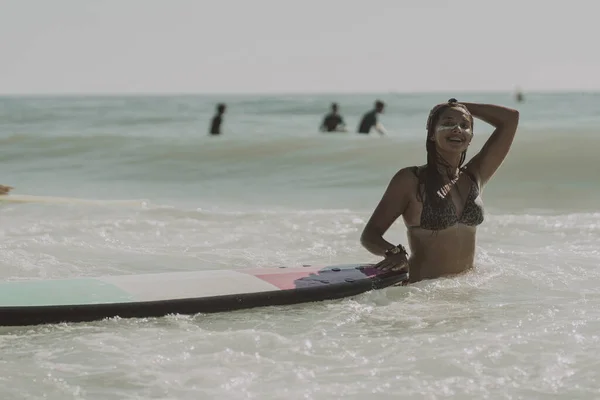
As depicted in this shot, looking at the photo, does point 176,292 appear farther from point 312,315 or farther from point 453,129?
point 453,129

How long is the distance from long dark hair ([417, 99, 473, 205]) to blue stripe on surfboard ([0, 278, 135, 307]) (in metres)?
1.65

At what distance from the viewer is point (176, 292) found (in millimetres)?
4574

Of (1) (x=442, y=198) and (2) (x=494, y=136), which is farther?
(2) (x=494, y=136)

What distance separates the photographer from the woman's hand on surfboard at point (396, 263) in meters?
4.77

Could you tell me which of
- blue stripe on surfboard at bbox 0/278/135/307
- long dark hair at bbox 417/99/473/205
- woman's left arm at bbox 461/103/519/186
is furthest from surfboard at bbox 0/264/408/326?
woman's left arm at bbox 461/103/519/186

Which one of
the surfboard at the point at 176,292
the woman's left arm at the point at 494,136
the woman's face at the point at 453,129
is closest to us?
the surfboard at the point at 176,292

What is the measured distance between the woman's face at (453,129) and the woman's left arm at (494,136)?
0.64ft

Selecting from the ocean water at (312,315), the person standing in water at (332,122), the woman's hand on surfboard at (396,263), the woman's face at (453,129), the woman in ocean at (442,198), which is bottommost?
the ocean water at (312,315)

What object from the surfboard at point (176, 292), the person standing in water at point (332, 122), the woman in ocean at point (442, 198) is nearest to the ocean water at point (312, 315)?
the surfboard at point (176, 292)

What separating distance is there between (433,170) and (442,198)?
0.16m

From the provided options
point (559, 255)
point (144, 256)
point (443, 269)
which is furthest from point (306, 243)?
point (443, 269)

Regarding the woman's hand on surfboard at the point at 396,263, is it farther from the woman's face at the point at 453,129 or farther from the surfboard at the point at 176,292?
the woman's face at the point at 453,129

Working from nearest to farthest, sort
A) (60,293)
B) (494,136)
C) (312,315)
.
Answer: (60,293), (312,315), (494,136)

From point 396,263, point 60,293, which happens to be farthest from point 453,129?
point 60,293
